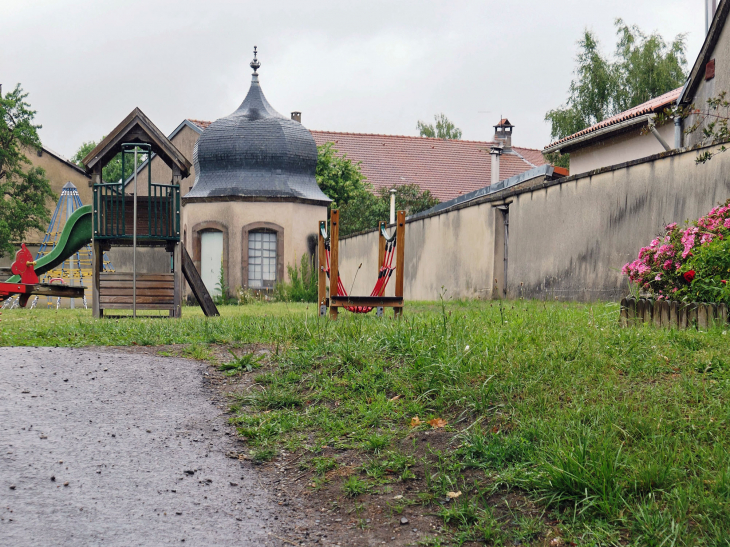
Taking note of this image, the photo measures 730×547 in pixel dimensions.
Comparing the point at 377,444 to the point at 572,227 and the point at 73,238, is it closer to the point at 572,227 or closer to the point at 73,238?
the point at 572,227

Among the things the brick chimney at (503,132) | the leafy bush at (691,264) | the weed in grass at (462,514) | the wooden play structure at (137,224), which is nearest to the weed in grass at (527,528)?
the weed in grass at (462,514)

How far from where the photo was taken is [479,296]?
16188mm

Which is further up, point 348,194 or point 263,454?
point 348,194

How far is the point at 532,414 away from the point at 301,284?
2098 centimetres

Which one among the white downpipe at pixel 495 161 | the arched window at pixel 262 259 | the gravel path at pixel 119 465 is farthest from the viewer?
the white downpipe at pixel 495 161

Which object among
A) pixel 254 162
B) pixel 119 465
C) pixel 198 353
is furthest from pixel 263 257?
pixel 119 465

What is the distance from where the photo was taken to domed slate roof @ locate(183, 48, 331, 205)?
25.6 m

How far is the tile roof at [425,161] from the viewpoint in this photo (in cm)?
3509

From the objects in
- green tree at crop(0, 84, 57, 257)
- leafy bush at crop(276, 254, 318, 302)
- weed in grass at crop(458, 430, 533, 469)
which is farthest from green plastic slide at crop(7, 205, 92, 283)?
green tree at crop(0, 84, 57, 257)

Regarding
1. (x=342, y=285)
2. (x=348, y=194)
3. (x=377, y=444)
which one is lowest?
(x=377, y=444)

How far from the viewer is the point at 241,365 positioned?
6570mm

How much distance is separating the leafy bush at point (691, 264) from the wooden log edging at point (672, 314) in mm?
168

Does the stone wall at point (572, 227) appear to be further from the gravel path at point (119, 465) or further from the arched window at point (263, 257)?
the arched window at point (263, 257)

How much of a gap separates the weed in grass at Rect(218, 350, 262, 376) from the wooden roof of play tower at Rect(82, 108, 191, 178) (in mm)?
8210
